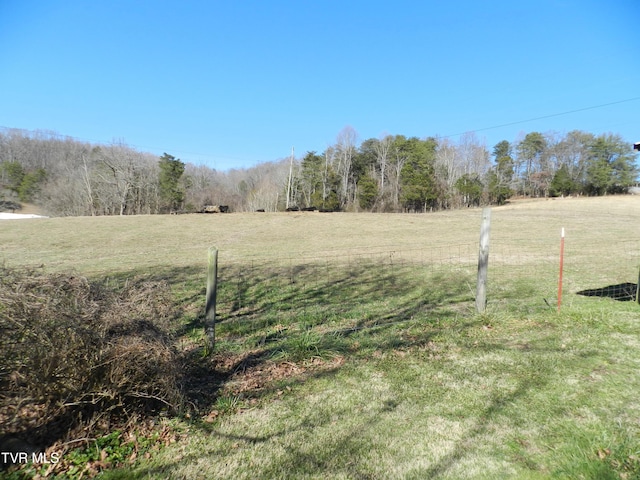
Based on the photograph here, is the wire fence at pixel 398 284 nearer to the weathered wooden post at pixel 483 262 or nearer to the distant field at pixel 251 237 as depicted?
the weathered wooden post at pixel 483 262

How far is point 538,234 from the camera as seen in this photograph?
24.4m

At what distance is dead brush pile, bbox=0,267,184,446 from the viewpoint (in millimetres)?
2338

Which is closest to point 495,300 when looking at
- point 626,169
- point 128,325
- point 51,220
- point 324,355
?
point 324,355

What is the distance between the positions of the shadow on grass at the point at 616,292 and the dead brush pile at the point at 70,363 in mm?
8630

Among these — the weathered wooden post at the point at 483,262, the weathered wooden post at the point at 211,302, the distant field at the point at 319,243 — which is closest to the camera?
the weathered wooden post at the point at 211,302

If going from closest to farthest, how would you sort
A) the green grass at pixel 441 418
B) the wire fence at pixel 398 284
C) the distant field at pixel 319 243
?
the green grass at pixel 441 418 → the wire fence at pixel 398 284 → the distant field at pixel 319 243

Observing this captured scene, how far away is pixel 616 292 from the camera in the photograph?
7.77 m

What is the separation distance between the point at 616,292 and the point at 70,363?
9.90 m

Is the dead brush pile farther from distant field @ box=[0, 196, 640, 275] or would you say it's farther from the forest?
the forest

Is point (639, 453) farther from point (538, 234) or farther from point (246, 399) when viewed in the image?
point (538, 234)

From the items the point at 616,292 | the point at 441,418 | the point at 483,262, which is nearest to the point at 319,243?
the point at 616,292

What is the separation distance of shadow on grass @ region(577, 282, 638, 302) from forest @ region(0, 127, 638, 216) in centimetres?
4437

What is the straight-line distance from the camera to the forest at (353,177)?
187ft

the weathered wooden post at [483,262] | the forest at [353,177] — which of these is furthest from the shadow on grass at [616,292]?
the forest at [353,177]
